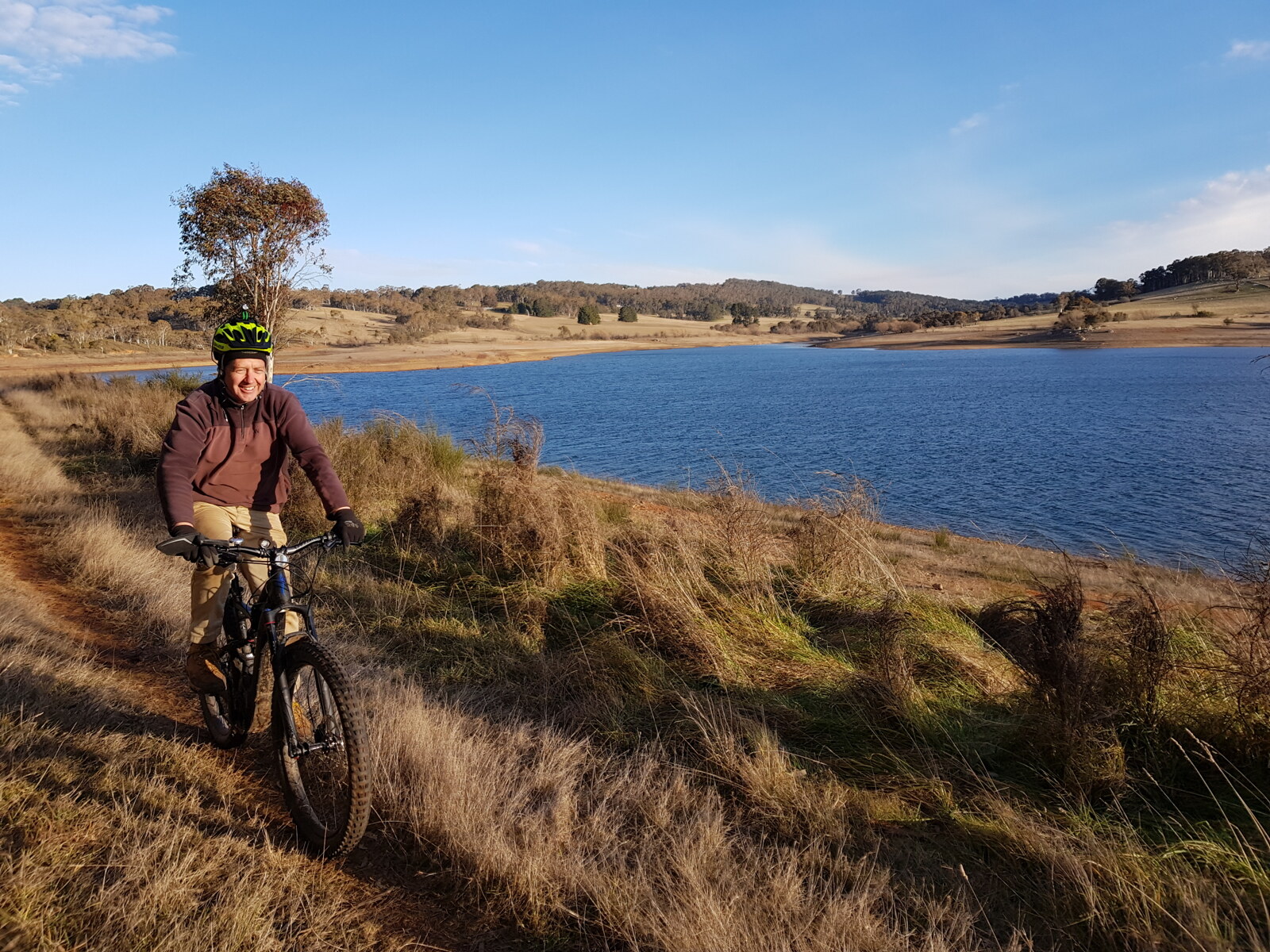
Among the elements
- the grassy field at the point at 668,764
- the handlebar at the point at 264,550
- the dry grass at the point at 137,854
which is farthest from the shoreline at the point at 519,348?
the handlebar at the point at 264,550

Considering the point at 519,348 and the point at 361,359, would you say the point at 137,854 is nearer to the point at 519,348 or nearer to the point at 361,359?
the point at 361,359

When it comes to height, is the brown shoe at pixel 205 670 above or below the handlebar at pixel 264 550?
below

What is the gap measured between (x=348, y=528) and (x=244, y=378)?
0.98 m

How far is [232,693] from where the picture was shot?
4.17 m

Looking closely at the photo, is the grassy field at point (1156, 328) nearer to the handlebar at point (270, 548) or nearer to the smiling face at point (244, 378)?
the smiling face at point (244, 378)

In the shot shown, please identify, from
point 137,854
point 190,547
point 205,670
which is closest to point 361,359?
point 205,670

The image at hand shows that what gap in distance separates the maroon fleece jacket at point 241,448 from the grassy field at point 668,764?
1.40 metres

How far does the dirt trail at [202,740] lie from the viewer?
3.09m

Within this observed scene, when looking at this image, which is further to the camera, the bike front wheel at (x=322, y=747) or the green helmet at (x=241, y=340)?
the green helmet at (x=241, y=340)

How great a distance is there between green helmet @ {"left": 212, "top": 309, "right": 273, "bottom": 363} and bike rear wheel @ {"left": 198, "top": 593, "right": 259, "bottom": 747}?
126 cm

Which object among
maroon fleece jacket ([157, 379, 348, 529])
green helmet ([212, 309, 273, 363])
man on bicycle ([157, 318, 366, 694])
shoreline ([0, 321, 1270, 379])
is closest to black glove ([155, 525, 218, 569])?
man on bicycle ([157, 318, 366, 694])

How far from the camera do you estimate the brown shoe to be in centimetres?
425

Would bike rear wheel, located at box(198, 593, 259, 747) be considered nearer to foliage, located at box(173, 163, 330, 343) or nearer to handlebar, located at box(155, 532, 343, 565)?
handlebar, located at box(155, 532, 343, 565)

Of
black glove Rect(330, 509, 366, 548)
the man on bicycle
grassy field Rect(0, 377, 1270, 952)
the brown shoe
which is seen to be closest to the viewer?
grassy field Rect(0, 377, 1270, 952)
